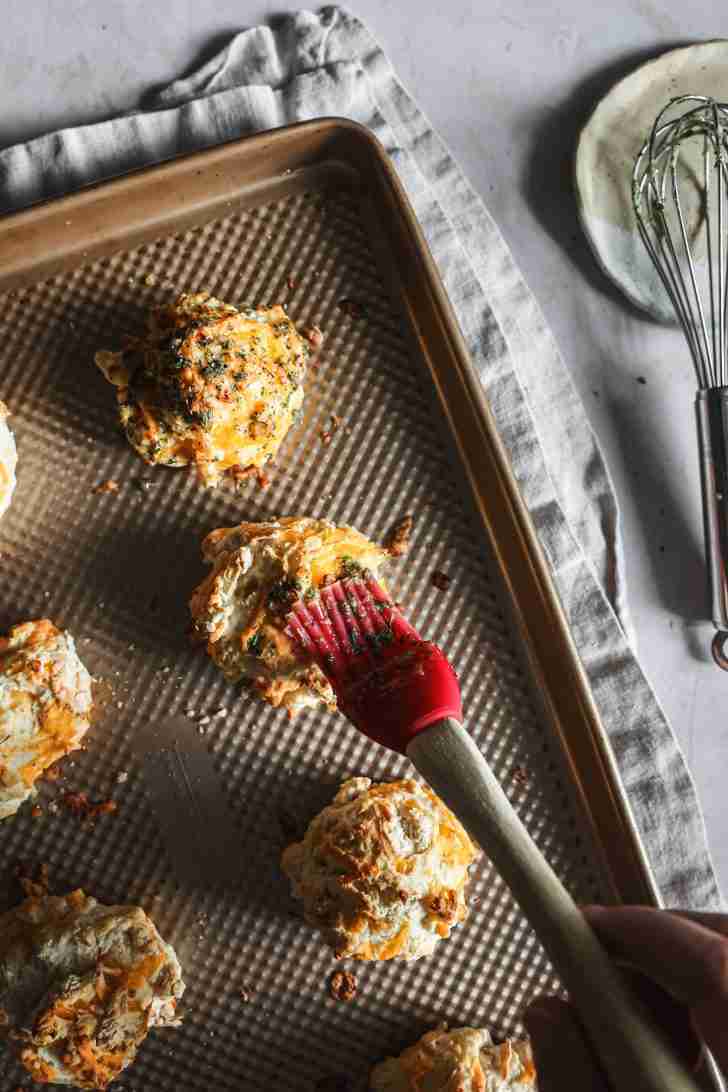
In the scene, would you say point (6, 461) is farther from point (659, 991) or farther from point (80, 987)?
point (659, 991)

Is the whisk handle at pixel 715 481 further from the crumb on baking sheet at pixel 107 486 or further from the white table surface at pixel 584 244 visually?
the crumb on baking sheet at pixel 107 486

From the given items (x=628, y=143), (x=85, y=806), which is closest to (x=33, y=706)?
(x=85, y=806)

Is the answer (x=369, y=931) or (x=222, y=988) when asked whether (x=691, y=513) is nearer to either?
(x=369, y=931)

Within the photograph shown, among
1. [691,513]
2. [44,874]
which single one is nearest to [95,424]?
[44,874]

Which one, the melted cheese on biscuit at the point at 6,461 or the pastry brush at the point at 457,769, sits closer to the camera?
the pastry brush at the point at 457,769

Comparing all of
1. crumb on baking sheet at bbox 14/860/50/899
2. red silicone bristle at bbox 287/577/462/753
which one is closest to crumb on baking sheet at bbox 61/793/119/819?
crumb on baking sheet at bbox 14/860/50/899

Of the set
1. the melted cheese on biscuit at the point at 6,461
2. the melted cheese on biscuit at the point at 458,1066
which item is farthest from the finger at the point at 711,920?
the melted cheese on biscuit at the point at 6,461
